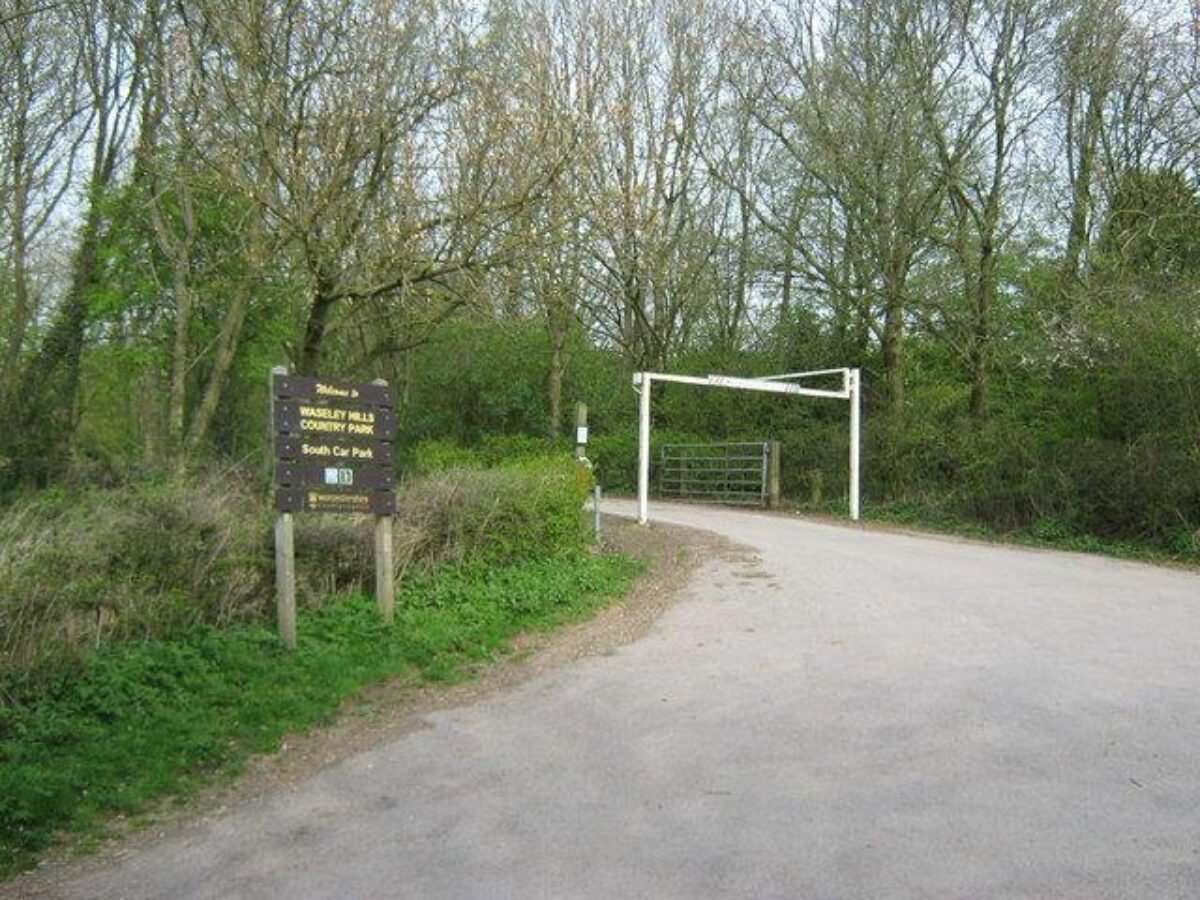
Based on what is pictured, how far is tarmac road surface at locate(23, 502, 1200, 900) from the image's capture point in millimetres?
4609

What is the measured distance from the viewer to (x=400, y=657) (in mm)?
8672

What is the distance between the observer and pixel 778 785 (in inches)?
224

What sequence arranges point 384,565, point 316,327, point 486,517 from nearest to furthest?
1. point 384,565
2. point 486,517
3. point 316,327

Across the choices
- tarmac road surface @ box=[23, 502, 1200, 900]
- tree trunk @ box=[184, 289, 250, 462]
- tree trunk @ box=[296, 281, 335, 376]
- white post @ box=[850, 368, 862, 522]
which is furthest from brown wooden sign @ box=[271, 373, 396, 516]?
white post @ box=[850, 368, 862, 522]

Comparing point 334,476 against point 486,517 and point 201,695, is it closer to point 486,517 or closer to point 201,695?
point 201,695

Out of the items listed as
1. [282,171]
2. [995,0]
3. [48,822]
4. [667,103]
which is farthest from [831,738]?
[667,103]

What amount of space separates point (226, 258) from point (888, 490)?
1323 cm

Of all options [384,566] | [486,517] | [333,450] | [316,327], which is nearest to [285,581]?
[384,566]

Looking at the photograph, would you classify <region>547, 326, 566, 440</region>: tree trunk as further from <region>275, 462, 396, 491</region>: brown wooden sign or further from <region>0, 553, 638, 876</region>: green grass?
<region>275, 462, 396, 491</region>: brown wooden sign

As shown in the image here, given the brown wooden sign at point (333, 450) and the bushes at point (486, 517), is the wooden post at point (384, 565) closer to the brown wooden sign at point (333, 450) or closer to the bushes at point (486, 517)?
the brown wooden sign at point (333, 450)

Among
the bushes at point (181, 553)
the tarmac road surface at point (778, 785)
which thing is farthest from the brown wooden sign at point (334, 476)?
the tarmac road surface at point (778, 785)

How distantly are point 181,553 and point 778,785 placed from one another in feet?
17.4

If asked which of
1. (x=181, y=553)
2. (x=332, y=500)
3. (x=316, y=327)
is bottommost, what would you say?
(x=181, y=553)

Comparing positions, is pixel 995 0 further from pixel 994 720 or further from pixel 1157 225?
pixel 994 720
